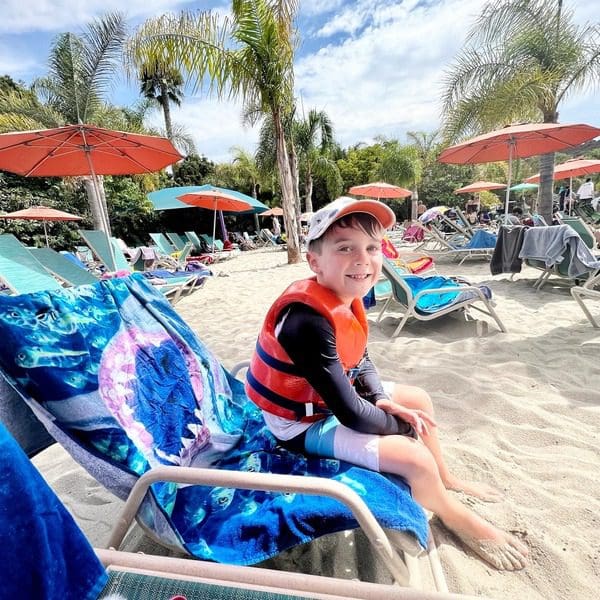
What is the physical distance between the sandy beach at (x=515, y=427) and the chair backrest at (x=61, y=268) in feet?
7.75

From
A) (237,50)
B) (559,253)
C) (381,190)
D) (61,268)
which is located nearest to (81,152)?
(61,268)

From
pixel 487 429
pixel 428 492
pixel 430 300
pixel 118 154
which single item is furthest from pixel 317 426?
pixel 118 154

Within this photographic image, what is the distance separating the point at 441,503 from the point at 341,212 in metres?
1.10

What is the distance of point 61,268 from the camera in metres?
5.69

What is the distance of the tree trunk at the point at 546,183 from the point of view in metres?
10.4

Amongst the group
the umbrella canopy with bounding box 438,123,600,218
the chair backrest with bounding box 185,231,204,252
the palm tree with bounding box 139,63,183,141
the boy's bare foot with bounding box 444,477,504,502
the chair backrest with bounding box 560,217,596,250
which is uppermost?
the palm tree with bounding box 139,63,183,141

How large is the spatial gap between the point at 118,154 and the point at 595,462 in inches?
273

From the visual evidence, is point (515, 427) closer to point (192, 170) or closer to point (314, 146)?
point (314, 146)

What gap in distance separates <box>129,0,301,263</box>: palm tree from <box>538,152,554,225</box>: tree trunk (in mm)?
7387

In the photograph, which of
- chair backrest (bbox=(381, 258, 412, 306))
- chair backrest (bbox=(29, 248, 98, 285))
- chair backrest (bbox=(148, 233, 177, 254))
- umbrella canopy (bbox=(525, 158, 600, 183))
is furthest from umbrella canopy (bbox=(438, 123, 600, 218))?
chair backrest (bbox=(148, 233, 177, 254))

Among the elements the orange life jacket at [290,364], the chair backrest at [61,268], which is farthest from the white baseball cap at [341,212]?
the chair backrest at [61,268]

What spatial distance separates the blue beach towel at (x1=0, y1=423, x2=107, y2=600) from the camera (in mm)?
650

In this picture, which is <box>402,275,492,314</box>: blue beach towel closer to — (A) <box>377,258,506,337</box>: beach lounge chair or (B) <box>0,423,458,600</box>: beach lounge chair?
(A) <box>377,258,506,337</box>: beach lounge chair

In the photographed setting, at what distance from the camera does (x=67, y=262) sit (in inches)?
227
